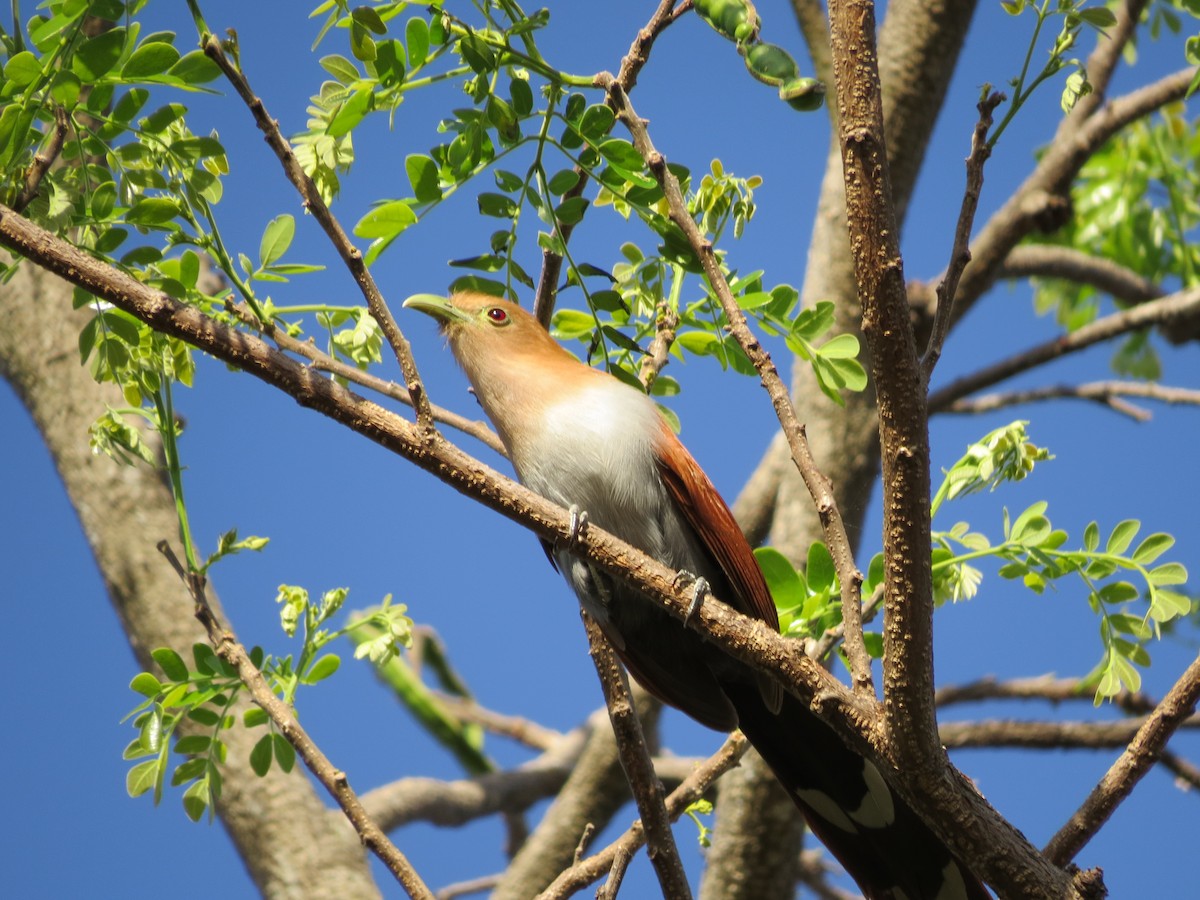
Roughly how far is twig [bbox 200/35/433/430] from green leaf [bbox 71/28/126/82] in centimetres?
41

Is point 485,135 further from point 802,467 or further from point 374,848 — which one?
point 374,848

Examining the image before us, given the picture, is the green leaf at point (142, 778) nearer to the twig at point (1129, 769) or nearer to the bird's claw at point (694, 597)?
the bird's claw at point (694, 597)

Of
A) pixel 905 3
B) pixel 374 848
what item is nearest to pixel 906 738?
pixel 374 848

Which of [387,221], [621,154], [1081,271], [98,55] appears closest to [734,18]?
[621,154]

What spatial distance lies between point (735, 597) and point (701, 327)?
75cm

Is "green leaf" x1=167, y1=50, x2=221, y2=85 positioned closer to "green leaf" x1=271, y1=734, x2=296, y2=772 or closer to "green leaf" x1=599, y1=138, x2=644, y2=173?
"green leaf" x1=599, y1=138, x2=644, y2=173

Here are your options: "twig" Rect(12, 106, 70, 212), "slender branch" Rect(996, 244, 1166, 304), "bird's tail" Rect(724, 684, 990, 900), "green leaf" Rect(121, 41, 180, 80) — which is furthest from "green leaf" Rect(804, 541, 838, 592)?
"slender branch" Rect(996, 244, 1166, 304)

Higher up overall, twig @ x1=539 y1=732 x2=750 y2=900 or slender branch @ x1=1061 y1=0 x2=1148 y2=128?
slender branch @ x1=1061 y1=0 x2=1148 y2=128

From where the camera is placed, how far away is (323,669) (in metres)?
3.06

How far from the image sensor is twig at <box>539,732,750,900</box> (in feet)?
9.82

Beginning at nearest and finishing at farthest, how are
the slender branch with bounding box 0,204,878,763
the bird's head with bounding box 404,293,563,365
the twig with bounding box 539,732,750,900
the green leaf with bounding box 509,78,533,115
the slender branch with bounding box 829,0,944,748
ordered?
the slender branch with bounding box 829,0,944,748 → the slender branch with bounding box 0,204,878,763 → the green leaf with bounding box 509,78,533,115 → the twig with bounding box 539,732,750,900 → the bird's head with bounding box 404,293,563,365

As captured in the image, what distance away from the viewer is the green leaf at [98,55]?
249 centimetres

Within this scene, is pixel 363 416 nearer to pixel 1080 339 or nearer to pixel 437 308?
pixel 437 308

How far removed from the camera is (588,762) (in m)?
5.41
